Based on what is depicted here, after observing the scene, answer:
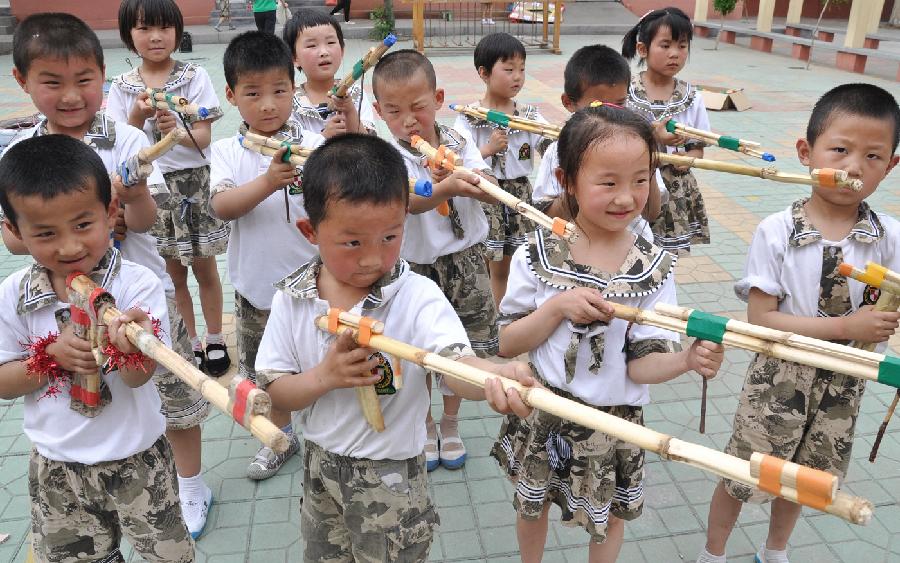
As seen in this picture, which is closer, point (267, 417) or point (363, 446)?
point (267, 417)

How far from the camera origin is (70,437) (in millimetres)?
2105

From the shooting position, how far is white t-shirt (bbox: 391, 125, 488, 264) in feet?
10.6

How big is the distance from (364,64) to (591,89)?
4.10 feet

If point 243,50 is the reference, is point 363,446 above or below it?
below

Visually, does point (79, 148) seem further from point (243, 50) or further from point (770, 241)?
point (770, 241)

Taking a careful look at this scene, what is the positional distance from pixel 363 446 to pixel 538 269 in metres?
0.82

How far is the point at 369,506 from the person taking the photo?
81.7 inches

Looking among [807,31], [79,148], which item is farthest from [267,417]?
[807,31]

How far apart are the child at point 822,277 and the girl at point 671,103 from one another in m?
1.66

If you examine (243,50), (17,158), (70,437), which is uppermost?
(243,50)

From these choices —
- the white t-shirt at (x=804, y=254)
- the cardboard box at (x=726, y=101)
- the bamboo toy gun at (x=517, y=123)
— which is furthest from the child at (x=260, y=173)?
the cardboard box at (x=726, y=101)

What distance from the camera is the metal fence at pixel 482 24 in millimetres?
18234

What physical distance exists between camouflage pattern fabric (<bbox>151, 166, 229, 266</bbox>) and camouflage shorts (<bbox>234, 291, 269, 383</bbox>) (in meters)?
0.99

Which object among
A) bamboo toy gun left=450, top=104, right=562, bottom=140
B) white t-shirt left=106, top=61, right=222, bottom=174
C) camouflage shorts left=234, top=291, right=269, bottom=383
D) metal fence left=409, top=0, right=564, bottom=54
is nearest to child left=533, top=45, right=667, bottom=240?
bamboo toy gun left=450, top=104, right=562, bottom=140
